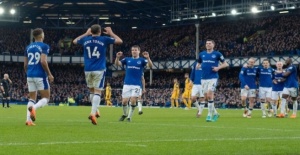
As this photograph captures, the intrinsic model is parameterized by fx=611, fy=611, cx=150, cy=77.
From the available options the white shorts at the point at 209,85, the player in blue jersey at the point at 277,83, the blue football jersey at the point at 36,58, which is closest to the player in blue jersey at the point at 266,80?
the player in blue jersey at the point at 277,83

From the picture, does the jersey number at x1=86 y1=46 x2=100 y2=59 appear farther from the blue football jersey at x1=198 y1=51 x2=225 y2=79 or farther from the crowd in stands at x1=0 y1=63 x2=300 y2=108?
the crowd in stands at x1=0 y1=63 x2=300 y2=108

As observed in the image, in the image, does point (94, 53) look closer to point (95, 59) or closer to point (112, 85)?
point (95, 59)

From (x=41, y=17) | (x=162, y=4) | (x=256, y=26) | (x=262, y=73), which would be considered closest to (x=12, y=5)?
(x=41, y=17)

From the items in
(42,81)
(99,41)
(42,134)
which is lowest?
(42,134)

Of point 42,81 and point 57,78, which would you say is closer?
point 42,81

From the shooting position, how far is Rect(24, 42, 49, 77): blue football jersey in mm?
15094

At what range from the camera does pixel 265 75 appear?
25.8m

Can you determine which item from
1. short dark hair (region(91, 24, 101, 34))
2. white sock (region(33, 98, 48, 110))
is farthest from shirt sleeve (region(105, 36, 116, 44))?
white sock (region(33, 98, 48, 110))

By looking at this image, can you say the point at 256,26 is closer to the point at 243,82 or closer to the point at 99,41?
the point at 243,82

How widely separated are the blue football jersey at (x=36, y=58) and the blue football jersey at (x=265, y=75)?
503 inches

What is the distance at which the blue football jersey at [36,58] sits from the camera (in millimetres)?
15094

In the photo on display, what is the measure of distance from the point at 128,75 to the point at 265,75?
324 inches

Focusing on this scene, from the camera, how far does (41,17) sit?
7994cm

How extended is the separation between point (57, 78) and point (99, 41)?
6648 cm
